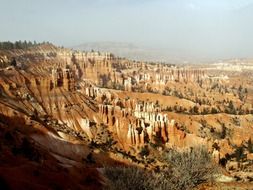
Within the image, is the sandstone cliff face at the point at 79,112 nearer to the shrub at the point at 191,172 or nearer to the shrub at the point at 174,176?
the shrub at the point at 174,176

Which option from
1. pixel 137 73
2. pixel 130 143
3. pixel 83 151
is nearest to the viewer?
pixel 83 151

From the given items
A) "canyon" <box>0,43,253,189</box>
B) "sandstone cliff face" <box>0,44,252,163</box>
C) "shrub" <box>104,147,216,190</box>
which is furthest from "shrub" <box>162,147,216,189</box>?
"sandstone cliff face" <box>0,44,252,163</box>

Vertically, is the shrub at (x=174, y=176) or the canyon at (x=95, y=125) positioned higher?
the shrub at (x=174, y=176)

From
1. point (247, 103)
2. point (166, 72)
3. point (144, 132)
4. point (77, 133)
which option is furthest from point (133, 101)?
point (166, 72)

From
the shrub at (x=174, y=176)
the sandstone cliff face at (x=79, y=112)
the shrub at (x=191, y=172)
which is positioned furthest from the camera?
the sandstone cliff face at (x=79, y=112)

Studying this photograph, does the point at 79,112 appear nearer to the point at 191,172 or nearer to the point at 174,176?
the point at 174,176

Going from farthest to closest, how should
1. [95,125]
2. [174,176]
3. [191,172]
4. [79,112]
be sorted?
[79,112]
[95,125]
[174,176]
[191,172]

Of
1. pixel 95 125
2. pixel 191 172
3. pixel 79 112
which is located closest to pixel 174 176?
pixel 191 172

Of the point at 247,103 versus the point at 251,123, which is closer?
the point at 251,123

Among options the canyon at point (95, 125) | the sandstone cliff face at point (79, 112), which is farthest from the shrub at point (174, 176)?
the sandstone cliff face at point (79, 112)

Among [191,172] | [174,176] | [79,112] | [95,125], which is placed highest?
[191,172]

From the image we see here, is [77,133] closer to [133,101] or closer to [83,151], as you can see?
[83,151]
